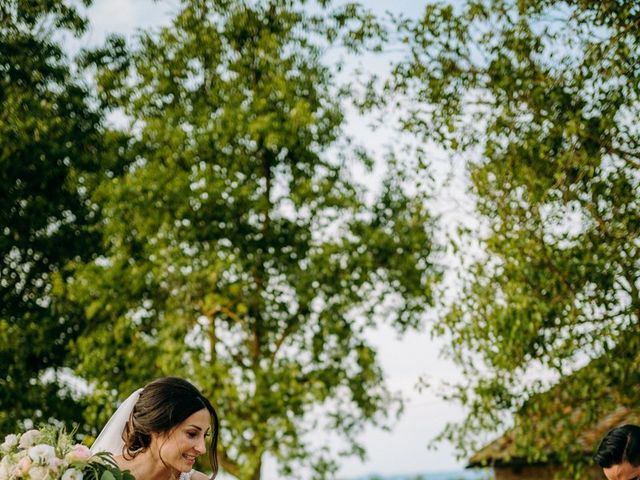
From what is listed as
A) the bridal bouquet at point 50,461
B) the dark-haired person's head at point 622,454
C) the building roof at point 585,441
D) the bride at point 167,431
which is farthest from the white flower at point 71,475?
the building roof at point 585,441

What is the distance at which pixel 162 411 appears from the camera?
5121mm

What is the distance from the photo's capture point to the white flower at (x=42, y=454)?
14.0 feet

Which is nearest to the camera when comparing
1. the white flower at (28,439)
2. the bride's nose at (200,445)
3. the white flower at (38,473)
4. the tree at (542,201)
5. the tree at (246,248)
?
the white flower at (38,473)

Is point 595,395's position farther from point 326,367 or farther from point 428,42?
point 326,367

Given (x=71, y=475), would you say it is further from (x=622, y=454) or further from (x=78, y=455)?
(x=622, y=454)

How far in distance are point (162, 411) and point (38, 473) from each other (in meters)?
0.98

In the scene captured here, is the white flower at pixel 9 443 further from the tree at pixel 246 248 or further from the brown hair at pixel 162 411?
the tree at pixel 246 248

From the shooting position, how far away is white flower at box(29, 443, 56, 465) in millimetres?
4273

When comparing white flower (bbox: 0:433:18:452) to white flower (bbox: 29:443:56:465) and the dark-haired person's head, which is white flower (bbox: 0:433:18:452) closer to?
white flower (bbox: 29:443:56:465)

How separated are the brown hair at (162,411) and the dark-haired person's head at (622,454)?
2.51 m

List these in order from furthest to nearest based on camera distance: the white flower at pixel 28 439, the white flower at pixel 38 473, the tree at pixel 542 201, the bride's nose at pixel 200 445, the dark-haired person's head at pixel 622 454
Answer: the tree at pixel 542 201 < the dark-haired person's head at pixel 622 454 < the bride's nose at pixel 200 445 < the white flower at pixel 28 439 < the white flower at pixel 38 473

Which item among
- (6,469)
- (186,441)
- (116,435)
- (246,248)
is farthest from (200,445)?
(246,248)

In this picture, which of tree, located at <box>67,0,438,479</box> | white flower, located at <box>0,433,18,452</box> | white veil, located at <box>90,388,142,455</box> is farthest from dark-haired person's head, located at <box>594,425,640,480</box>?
tree, located at <box>67,0,438,479</box>

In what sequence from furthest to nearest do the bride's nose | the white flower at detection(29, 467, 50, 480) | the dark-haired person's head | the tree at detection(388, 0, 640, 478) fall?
1. the tree at detection(388, 0, 640, 478)
2. the dark-haired person's head
3. the bride's nose
4. the white flower at detection(29, 467, 50, 480)
